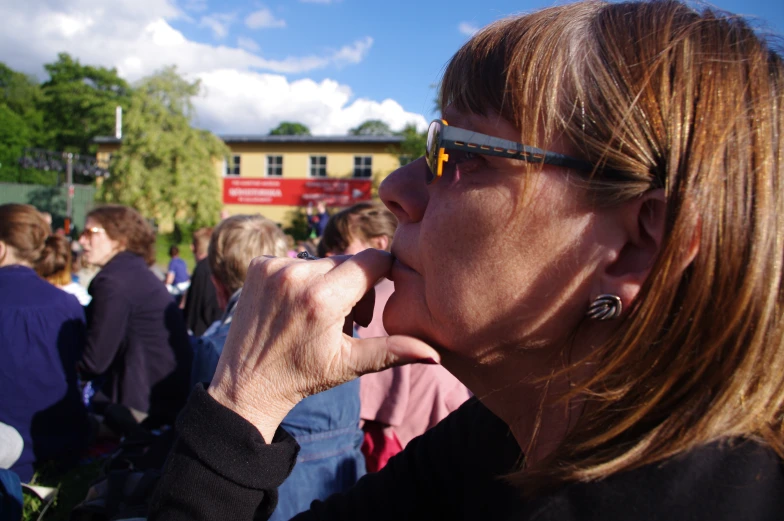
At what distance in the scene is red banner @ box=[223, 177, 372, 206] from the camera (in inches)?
1255

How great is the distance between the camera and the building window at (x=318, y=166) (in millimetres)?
32688

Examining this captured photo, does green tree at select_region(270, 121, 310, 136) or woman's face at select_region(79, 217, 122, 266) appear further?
green tree at select_region(270, 121, 310, 136)

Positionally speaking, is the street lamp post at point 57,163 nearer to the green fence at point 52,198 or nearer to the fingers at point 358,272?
the green fence at point 52,198

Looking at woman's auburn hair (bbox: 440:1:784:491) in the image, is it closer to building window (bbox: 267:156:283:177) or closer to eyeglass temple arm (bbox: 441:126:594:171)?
eyeglass temple arm (bbox: 441:126:594:171)

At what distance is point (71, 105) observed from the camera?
61.1 metres

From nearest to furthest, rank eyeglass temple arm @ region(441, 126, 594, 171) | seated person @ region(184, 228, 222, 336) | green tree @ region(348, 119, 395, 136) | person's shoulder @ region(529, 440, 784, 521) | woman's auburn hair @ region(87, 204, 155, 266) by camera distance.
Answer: person's shoulder @ region(529, 440, 784, 521), eyeglass temple arm @ region(441, 126, 594, 171), woman's auburn hair @ region(87, 204, 155, 266), seated person @ region(184, 228, 222, 336), green tree @ region(348, 119, 395, 136)

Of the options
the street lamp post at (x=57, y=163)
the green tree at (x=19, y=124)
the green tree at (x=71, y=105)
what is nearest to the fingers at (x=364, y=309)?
the street lamp post at (x=57, y=163)

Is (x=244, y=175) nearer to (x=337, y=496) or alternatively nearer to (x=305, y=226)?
(x=305, y=226)

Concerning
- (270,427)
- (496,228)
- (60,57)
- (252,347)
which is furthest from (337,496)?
(60,57)

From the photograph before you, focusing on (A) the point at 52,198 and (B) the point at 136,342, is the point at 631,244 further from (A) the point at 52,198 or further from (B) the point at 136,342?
(A) the point at 52,198

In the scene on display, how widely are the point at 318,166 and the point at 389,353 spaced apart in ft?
107

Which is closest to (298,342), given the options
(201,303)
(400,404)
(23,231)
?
(400,404)

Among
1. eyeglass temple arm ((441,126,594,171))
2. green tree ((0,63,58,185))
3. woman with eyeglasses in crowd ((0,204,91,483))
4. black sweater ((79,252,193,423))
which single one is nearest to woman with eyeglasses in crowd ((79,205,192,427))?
black sweater ((79,252,193,423))

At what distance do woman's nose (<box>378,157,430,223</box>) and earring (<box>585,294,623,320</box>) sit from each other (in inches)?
18.5
